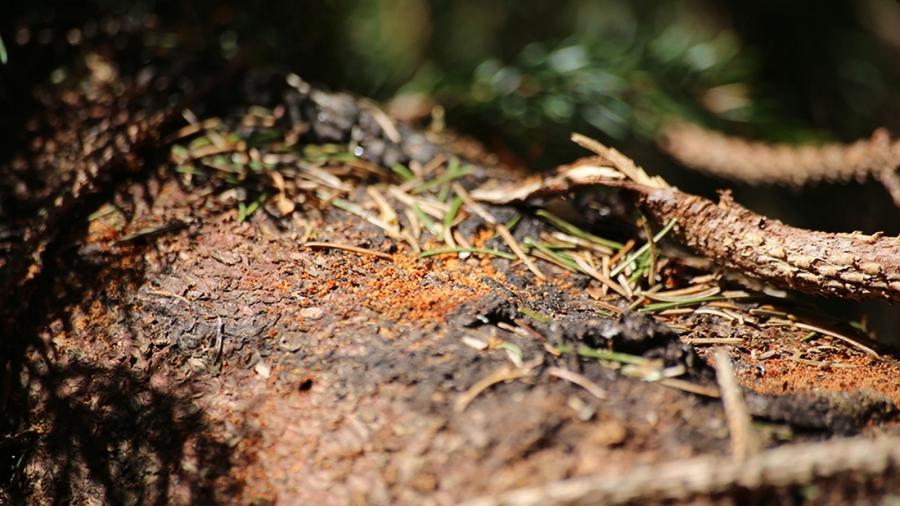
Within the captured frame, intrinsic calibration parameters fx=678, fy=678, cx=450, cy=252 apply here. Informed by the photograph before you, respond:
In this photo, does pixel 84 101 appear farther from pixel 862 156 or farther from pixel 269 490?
pixel 862 156

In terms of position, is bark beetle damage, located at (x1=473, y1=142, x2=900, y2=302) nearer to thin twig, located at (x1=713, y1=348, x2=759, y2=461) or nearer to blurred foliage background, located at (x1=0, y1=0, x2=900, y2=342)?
thin twig, located at (x1=713, y1=348, x2=759, y2=461)

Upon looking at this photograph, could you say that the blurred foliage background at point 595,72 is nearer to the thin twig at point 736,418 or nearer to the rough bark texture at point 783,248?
the rough bark texture at point 783,248

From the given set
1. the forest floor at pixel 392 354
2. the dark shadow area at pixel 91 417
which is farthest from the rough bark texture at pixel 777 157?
the dark shadow area at pixel 91 417

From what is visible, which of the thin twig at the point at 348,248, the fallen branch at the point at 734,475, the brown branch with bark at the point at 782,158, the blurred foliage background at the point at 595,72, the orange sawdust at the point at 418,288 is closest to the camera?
the fallen branch at the point at 734,475

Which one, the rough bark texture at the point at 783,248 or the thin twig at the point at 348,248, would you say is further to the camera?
the thin twig at the point at 348,248

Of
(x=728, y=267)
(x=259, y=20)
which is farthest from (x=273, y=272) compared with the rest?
(x=259, y=20)

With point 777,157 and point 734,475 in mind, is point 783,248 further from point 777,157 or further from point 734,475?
point 777,157

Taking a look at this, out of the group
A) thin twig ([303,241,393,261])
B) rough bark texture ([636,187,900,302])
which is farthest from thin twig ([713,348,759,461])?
thin twig ([303,241,393,261])
